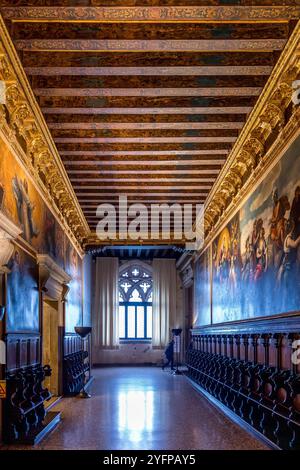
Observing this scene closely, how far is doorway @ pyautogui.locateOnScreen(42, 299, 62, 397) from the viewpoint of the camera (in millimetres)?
14391

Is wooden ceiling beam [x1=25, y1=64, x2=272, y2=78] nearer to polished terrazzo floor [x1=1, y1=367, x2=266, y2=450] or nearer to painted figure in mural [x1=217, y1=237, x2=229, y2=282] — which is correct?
polished terrazzo floor [x1=1, y1=367, x2=266, y2=450]

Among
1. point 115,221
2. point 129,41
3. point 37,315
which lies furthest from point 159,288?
point 129,41

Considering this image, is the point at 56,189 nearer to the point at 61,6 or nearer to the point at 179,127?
the point at 179,127

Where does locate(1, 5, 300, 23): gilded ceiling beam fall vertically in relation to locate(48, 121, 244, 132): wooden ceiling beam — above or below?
above

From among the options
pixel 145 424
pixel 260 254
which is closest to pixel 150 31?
pixel 260 254

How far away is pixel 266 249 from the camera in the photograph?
9805 mm

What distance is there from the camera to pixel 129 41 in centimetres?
733

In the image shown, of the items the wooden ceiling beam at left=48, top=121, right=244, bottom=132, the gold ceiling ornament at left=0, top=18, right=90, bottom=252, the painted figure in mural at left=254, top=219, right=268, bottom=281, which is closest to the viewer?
the gold ceiling ornament at left=0, top=18, right=90, bottom=252

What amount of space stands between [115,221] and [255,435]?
11318mm

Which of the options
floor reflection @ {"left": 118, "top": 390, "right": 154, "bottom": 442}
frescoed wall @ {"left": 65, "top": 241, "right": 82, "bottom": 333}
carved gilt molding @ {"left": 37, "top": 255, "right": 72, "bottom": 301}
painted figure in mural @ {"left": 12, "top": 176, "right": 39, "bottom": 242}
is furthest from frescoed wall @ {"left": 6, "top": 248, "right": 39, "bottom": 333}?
frescoed wall @ {"left": 65, "top": 241, "right": 82, "bottom": 333}

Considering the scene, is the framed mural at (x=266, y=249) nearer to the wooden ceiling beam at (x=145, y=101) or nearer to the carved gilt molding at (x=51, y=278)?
the wooden ceiling beam at (x=145, y=101)

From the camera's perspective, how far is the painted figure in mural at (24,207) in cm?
920

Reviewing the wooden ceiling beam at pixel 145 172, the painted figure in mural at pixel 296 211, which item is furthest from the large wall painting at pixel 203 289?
the painted figure in mural at pixel 296 211

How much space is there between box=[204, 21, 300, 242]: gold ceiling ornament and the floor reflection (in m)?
4.65
